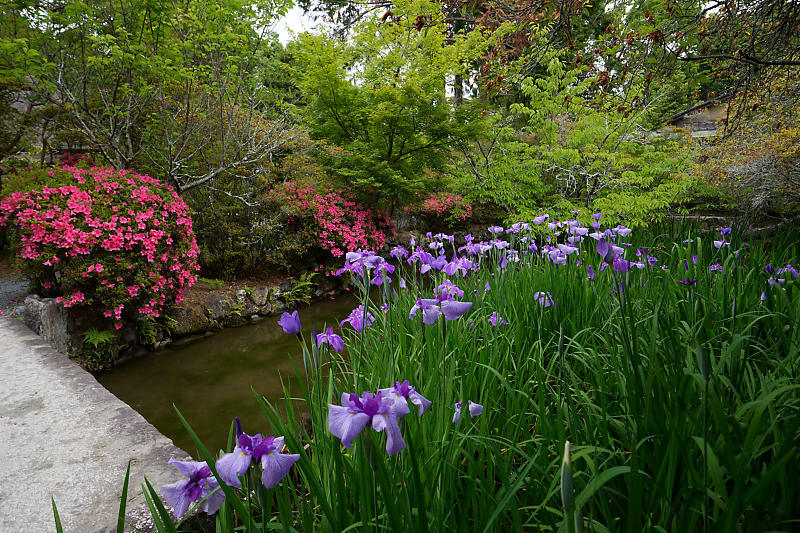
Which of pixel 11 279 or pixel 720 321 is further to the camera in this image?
pixel 11 279

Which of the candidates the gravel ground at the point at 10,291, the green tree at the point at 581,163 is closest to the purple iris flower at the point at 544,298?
the green tree at the point at 581,163

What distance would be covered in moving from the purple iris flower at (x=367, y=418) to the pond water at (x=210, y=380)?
2.38 metres

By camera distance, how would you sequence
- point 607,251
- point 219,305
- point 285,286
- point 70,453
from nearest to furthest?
point 607,251 < point 70,453 < point 219,305 < point 285,286

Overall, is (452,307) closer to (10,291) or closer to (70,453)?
(70,453)

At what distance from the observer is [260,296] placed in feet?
19.4

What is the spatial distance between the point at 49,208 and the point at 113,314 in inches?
46.2

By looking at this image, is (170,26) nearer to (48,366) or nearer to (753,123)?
(48,366)

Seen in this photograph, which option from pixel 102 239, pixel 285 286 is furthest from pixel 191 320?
pixel 285 286

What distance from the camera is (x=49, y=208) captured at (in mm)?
3637

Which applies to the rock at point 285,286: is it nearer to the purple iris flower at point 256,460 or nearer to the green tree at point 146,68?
the green tree at point 146,68

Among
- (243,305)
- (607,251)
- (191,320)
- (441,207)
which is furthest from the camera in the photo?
(441,207)

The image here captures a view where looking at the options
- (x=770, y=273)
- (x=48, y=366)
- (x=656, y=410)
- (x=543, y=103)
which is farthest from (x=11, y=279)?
(x=543, y=103)

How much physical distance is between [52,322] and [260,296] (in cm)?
252

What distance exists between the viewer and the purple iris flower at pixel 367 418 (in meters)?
0.62
